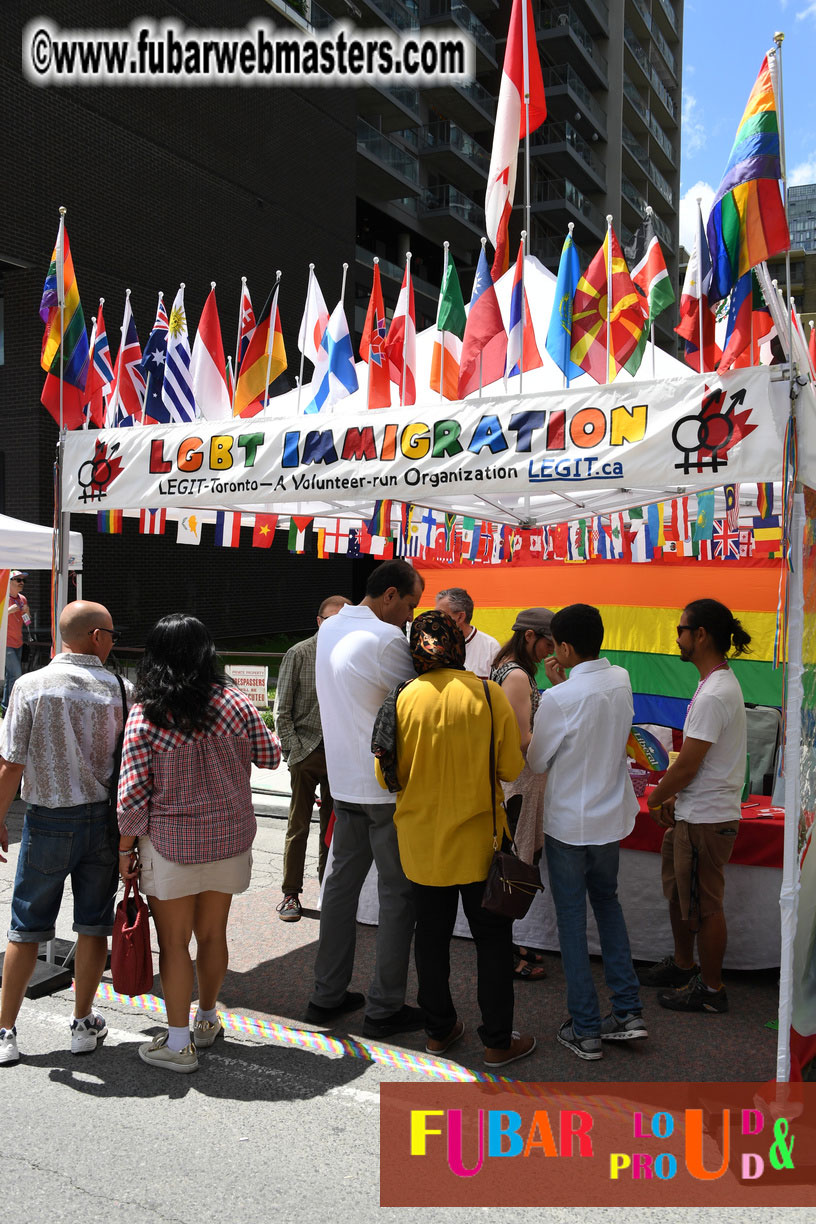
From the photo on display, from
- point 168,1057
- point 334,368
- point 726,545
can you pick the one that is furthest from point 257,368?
point 726,545

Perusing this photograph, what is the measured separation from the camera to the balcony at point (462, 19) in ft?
118

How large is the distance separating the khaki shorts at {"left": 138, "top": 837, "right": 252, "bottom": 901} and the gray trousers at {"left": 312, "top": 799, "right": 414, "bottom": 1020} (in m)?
0.67

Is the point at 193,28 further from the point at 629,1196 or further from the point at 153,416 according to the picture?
the point at 629,1196

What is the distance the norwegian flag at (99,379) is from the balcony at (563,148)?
37.2 metres

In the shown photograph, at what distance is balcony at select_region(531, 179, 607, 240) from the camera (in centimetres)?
4109

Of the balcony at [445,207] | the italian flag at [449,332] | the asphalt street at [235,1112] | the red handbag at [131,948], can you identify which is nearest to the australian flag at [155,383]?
the italian flag at [449,332]

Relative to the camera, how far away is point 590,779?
4211 mm

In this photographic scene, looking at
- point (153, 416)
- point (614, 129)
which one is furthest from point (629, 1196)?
point (614, 129)

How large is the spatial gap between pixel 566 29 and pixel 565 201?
22.3 feet

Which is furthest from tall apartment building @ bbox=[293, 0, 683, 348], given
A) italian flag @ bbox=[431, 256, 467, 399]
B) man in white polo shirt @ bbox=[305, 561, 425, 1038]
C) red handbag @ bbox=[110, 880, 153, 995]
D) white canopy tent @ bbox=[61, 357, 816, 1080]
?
red handbag @ bbox=[110, 880, 153, 995]

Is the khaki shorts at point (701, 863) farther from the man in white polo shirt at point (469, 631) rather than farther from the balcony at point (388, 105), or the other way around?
the balcony at point (388, 105)

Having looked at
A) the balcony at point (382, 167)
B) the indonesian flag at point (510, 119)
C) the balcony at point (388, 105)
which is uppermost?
the balcony at point (388, 105)

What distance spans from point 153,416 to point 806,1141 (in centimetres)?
517

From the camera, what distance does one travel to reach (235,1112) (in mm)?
3709
